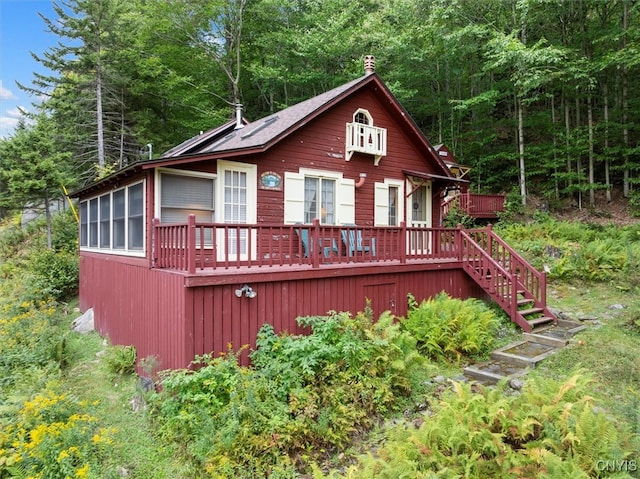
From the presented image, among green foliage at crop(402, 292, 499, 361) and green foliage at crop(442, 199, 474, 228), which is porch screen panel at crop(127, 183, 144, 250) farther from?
green foliage at crop(442, 199, 474, 228)

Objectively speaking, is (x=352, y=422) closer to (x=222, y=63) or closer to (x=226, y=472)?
(x=226, y=472)

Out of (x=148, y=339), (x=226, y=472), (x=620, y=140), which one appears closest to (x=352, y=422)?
(x=226, y=472)

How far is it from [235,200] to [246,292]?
3130 millimetres

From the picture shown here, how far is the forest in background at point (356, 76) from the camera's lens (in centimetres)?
1664

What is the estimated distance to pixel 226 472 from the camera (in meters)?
4.00

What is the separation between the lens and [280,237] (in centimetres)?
620

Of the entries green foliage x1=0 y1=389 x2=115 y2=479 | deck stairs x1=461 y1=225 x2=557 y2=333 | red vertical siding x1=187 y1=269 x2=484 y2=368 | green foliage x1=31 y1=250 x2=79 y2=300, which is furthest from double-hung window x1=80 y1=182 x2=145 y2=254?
deck stairs x1=461 y1=225 x2=557 y2=333

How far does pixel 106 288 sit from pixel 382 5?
2293 cm

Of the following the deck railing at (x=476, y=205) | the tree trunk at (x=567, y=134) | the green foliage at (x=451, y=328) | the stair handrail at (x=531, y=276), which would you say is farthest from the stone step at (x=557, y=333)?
the tree trunk at (x=567, y=134)

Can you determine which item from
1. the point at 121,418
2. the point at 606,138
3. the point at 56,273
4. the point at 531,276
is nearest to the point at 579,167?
the point at 606,138

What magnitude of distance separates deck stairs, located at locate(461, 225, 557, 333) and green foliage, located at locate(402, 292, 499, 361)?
759 mm

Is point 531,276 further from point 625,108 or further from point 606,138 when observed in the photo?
point 625,108

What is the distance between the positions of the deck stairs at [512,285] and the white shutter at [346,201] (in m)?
2.82

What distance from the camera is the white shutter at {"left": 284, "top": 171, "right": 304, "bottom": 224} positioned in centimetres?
900
